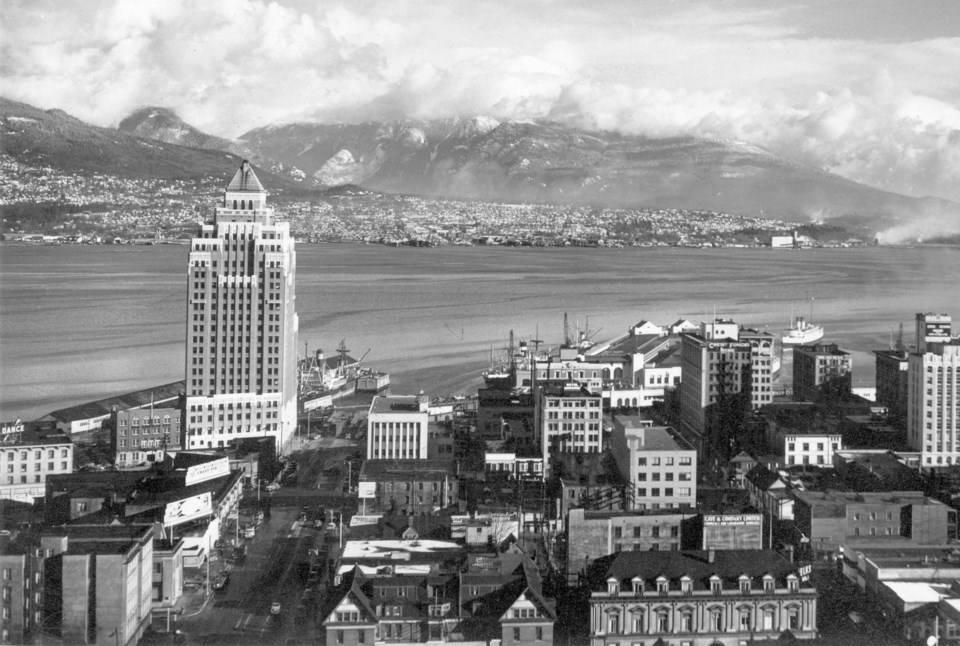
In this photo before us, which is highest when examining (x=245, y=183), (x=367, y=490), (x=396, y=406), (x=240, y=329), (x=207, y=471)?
(x=245, y=183)

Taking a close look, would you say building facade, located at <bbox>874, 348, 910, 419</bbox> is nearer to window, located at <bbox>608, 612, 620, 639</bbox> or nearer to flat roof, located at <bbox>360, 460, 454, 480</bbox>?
flat roof, located at <bbox>360, 460, 454, 480</bbox>

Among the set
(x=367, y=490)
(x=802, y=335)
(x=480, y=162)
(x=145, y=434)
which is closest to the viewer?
(x=367, y=490)

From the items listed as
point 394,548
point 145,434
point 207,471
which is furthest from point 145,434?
point 394,548

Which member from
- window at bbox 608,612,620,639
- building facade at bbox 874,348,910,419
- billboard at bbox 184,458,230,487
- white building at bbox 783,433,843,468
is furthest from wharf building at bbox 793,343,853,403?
window at bbox 608,612,620,639

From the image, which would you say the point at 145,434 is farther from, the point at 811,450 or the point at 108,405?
the point at 811,450

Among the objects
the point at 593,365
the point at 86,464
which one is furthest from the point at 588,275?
the point at 86,464

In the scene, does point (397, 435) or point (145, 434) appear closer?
point (397, 435)

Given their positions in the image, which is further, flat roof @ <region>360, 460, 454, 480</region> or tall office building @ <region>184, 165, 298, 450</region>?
tall office building @ <region>184, 165, 298, 450</region>
